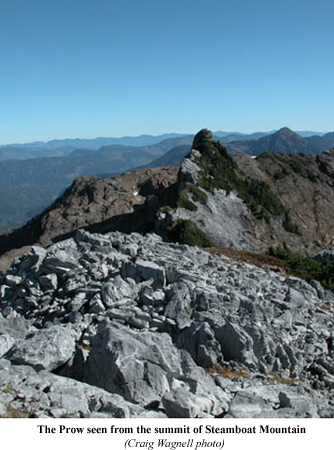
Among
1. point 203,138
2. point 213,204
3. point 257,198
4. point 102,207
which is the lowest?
point 102,207

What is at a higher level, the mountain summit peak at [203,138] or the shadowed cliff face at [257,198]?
the mountain summit peak at [203,138]

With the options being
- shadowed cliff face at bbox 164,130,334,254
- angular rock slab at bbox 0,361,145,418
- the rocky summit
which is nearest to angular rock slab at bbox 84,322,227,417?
the rocky summit

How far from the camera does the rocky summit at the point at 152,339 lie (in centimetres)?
1070

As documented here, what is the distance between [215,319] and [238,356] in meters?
1.58

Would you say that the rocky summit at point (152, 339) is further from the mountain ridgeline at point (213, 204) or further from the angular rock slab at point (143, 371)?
the mountain ridgeline at point (213, 204)

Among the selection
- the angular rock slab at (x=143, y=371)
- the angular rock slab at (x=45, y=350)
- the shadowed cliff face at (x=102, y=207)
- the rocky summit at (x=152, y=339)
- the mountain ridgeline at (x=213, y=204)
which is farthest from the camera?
the shadowed cliff face at (x=102, y=207)

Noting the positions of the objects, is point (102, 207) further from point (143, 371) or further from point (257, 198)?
point (143, 371)

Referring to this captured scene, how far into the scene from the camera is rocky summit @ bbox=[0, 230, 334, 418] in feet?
35.1

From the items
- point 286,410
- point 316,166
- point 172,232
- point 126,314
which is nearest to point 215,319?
point 126,314

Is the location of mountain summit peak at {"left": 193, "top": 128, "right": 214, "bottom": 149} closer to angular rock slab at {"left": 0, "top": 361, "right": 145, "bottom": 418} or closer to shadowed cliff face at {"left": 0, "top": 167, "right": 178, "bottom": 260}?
shadowed cliff face at {"left": 0, "top": 167, "right": 178, "bottom": 260}

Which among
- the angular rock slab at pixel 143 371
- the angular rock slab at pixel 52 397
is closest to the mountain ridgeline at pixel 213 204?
the angular rock slab at pixel 143 371

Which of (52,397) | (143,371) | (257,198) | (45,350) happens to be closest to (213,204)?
(257,198)

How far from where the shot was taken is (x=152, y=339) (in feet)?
42.4
